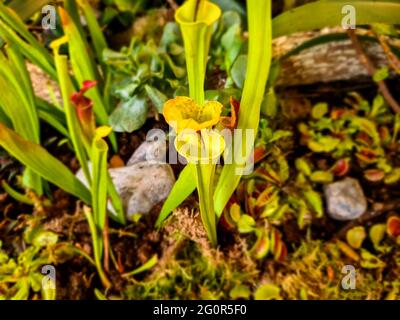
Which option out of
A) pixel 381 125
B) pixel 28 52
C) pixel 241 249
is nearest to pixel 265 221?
pixel 241 249

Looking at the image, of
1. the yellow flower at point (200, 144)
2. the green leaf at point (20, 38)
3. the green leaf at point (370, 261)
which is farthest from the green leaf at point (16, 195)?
the green leaf at point (370, 261)

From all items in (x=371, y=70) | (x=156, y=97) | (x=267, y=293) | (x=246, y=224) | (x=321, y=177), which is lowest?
(x=267, y=293)

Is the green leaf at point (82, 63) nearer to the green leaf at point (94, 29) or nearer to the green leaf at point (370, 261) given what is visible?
the green leaf at point (94, 29)

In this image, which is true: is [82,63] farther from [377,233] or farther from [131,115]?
[377,233]

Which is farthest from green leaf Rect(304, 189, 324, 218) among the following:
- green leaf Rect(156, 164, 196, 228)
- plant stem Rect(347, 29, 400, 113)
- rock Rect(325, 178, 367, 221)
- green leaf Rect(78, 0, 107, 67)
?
green leaf Rect(78, 0, 107, 67)

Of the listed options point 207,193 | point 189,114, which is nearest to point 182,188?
point 207,193
